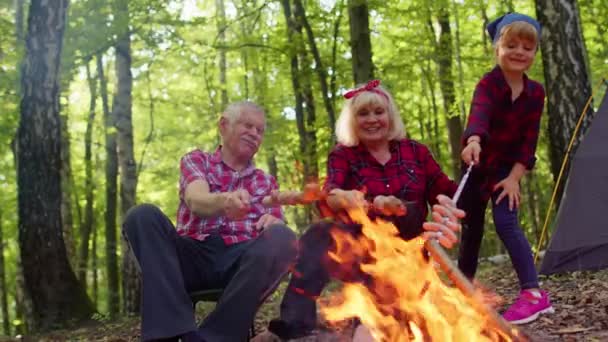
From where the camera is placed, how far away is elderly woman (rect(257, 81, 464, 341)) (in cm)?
306

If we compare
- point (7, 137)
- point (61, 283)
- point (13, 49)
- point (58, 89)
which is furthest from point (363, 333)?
point (7, 137)

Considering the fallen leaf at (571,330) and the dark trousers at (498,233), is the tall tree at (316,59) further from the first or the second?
the fallen leaf at (571,330)

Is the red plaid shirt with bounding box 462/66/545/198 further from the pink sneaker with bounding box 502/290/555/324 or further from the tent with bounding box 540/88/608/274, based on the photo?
the tent with bounding box 540/88/608/274

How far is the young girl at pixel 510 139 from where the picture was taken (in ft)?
11.1

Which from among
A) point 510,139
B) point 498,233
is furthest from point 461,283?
point 510,139

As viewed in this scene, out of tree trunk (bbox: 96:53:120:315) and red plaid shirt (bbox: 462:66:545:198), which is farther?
tree trunk (bbox: 96:53:120:315)

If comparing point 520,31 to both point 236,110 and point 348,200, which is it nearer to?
point 348,200

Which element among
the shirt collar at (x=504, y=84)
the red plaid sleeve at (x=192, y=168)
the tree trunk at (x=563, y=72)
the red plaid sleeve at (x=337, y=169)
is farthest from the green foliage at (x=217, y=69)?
the red plaid sleeve at (x=337, y=169)

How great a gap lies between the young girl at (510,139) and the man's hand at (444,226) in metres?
1.03

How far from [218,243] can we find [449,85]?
36.0 ft

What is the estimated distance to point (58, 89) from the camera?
20.3 feet

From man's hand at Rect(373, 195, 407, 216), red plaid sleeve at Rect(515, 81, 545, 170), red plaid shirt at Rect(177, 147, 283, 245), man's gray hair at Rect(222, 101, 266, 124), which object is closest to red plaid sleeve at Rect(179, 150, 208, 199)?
red plaid shirt at Rect(177, 147, 283, 245)

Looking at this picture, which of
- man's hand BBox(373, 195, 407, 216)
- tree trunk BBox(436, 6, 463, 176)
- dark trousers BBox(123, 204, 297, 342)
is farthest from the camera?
tree trunk BBox(436, 6, 463, 176)

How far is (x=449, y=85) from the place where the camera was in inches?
516
